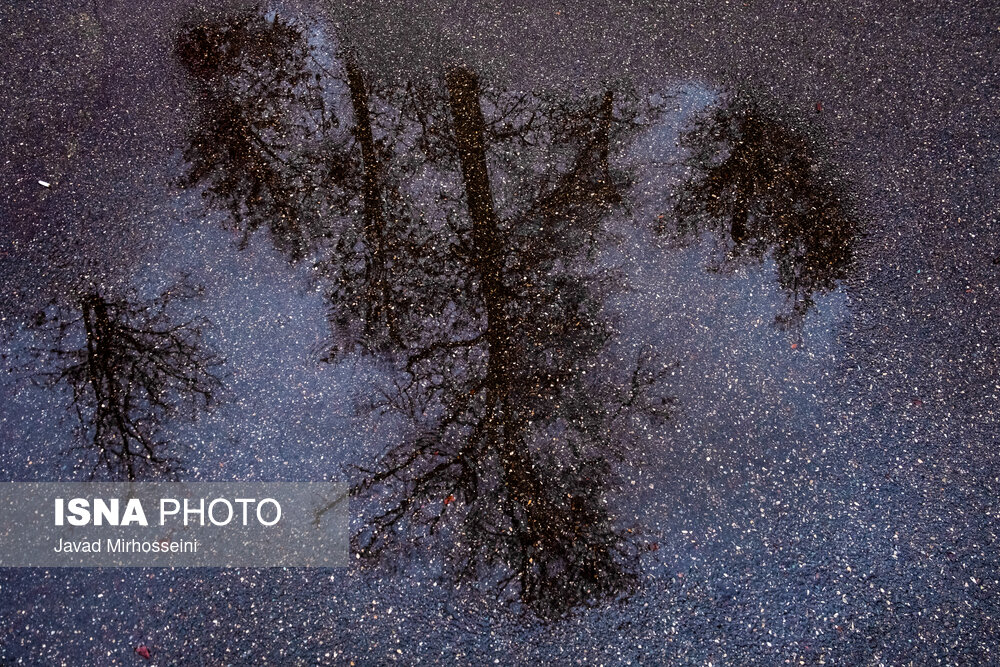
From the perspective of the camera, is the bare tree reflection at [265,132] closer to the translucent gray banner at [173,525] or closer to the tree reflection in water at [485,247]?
the tree reflection in water at [485,247]

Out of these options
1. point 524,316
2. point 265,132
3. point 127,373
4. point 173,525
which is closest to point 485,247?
point 524,316

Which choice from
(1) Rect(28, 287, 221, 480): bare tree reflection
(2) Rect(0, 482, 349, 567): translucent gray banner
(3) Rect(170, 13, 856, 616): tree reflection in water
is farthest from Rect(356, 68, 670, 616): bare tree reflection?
(1) Rect(28, 287, 221, 480): bare tree reflection

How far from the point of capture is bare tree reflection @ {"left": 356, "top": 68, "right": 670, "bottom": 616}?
2742 millimetres

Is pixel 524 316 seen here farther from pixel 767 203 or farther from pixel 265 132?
pixel 265 132

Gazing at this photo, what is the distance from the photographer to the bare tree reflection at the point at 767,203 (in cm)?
340

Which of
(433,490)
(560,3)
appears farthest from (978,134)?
(433,490)

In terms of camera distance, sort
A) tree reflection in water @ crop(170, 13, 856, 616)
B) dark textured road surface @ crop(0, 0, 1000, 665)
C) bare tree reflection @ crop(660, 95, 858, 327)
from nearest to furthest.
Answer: dark textured road surface @ crop(0, 0, 1000, 665) < tree reflection in water @ crop(170, 13, 856, 616) < bare tree reflection @ crop(660, 95, 858, 327)

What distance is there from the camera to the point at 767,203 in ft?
11.8

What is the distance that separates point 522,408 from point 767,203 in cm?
167

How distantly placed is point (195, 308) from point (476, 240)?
1337mm

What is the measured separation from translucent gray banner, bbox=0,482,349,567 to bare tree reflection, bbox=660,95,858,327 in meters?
2.13

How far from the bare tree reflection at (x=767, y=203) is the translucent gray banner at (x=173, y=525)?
213 cm

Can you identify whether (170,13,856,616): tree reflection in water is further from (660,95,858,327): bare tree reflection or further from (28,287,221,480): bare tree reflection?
(28,287,221,480): bare tree reflection

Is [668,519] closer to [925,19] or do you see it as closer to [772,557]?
[772,557]
